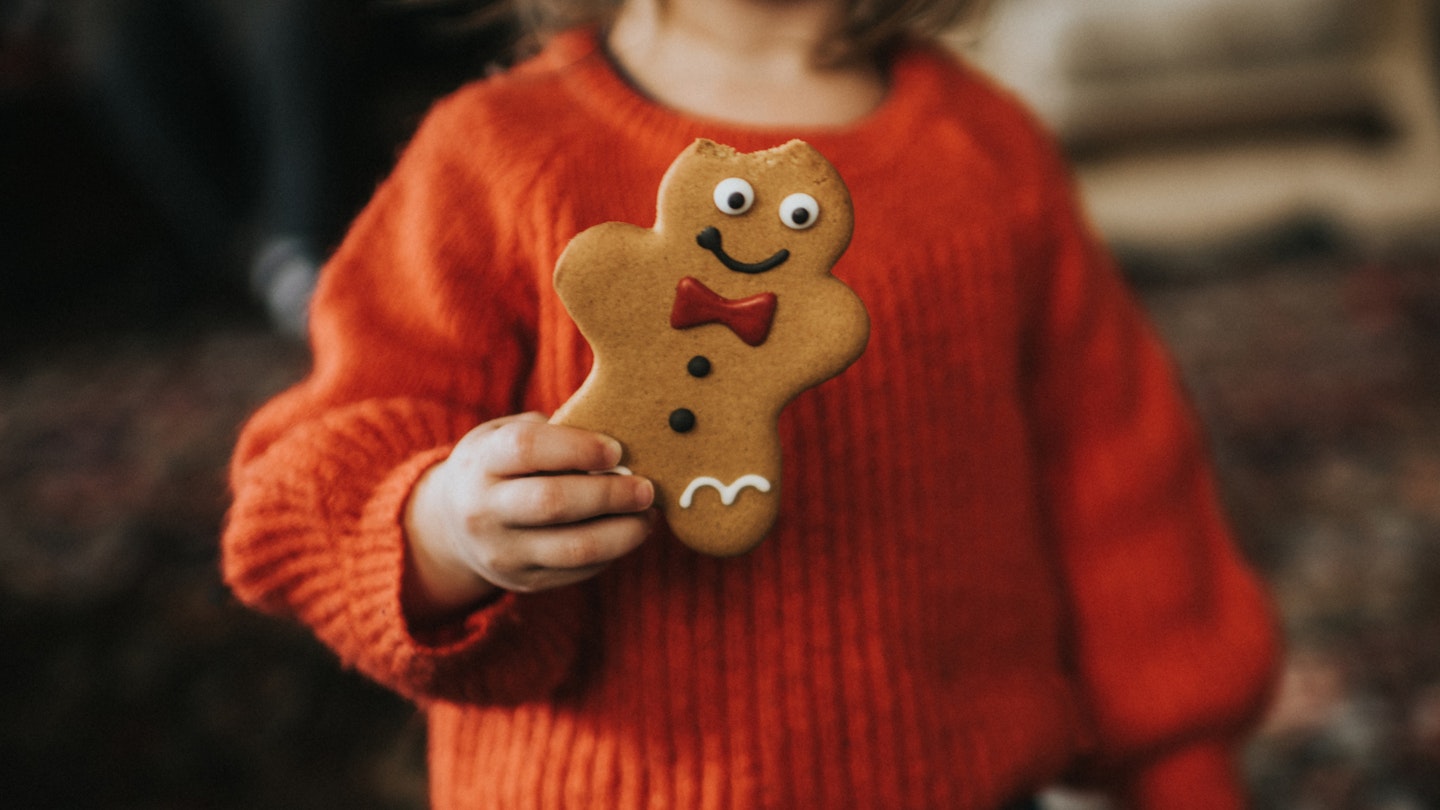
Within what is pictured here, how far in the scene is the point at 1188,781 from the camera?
59 centimetres

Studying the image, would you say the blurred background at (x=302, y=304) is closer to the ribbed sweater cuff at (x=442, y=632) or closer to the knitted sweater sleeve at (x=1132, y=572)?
the ribbed sweater cuff at (x=442, y=632)

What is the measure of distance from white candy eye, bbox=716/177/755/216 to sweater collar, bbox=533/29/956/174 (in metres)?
0.12

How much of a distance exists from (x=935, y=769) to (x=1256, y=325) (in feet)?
4.70

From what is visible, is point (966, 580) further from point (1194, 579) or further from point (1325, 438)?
point (1325, 438)

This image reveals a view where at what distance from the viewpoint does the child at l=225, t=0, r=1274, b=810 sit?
1.33 ft

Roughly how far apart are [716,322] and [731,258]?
0.02 metres

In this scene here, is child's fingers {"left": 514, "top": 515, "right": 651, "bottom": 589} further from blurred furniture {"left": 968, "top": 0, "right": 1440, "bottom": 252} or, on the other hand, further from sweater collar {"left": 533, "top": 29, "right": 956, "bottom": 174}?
blurred furniture {"left": 968, "top": 0, "right": 1440, "bottom": 252}

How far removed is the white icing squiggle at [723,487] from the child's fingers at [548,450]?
0.08 feet

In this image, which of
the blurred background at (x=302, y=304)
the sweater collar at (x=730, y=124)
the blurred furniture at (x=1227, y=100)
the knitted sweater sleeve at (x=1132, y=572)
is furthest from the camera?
the blurred furniture at (x=1227, y=100)

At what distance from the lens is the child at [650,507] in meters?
0.41

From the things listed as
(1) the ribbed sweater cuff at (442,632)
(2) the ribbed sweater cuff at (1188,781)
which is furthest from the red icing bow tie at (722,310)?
(2) the ribbed sweater cuff at (1188,781)

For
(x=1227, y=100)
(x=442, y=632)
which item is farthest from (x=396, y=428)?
(x=1227, y=100)

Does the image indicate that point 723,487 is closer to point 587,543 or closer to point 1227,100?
point 587,543

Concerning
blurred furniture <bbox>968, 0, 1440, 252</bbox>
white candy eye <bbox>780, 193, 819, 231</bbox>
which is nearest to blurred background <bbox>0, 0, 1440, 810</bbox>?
blurred furniture <bbox>968, 0, 1440, 252</bbox>
